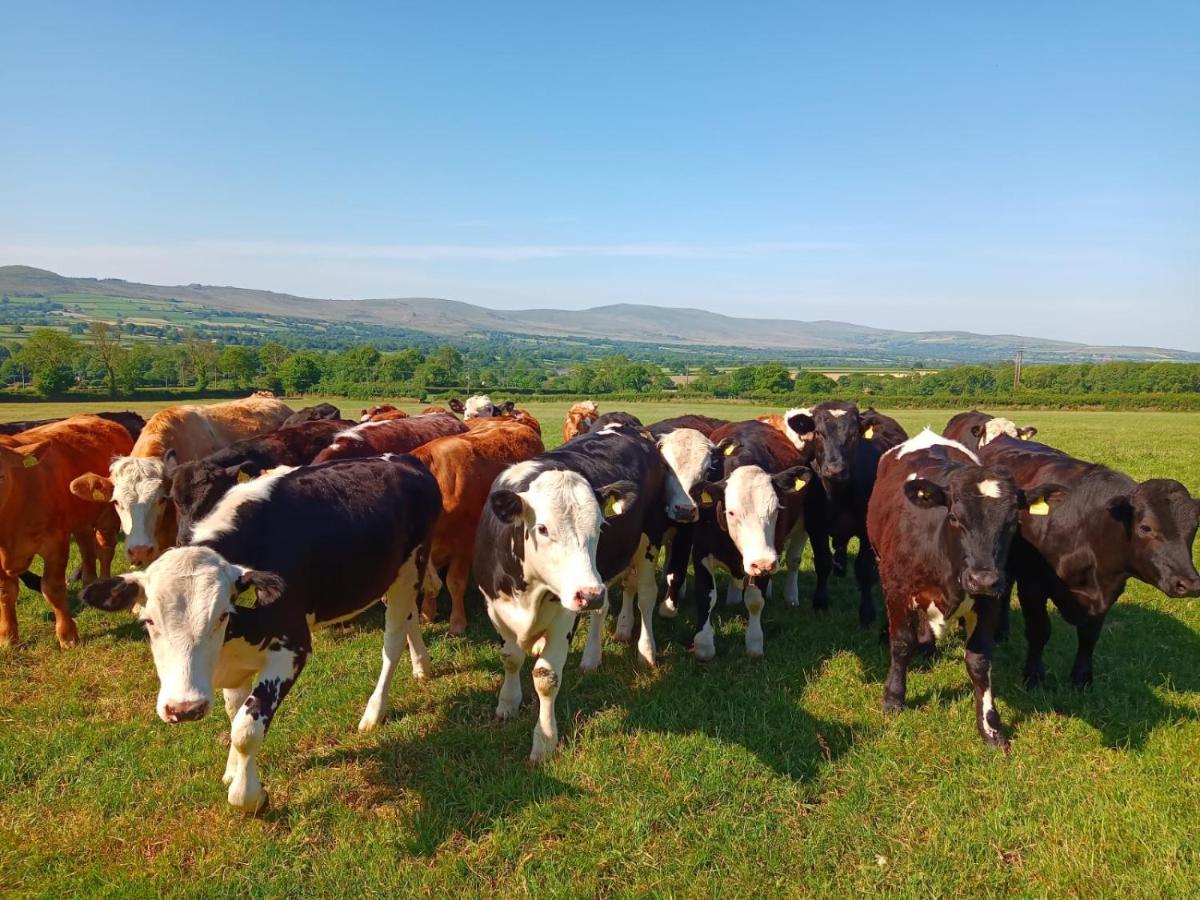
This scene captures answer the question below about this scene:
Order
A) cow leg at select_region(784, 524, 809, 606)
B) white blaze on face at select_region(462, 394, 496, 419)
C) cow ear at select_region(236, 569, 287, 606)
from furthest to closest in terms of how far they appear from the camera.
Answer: white blaze on face at select_region(462, 394, 496, 419) → cow leg at select_region(784, 524, 809, 606) → cow ear at select_region(236, 569, 287, 606)

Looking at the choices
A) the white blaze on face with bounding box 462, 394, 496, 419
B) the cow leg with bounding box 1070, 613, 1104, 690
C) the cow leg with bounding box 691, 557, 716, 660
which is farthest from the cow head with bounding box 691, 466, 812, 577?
the white blaze on face with bounding box 462, 394, 496, 419

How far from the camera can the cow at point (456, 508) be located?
7542 mm

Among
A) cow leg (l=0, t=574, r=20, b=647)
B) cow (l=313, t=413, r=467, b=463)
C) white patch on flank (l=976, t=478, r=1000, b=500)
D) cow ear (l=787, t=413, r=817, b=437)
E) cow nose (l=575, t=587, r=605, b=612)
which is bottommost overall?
cow leg (l=0, t=574, r=20, b=647)

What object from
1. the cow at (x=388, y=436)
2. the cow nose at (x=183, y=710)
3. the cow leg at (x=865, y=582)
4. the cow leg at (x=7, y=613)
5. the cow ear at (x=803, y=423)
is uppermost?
the cow ear at (x=803, y=423)

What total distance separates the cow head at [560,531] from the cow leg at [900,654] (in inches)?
107

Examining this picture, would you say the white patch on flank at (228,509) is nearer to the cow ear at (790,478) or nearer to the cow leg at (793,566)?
the cow ear at (790,478)

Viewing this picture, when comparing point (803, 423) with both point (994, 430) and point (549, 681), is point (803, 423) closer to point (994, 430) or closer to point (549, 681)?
point (994, 430)

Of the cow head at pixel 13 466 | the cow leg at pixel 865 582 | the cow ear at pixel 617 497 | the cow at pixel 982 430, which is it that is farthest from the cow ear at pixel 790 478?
the cow head at pixel 13 466

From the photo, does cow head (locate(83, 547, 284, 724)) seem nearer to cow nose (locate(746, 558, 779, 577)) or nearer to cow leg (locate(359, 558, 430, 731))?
cow leg (locate(359, 558, 430, 731))

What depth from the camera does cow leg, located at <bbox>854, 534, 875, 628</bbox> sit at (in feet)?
25.9

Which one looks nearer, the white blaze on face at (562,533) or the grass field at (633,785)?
the grass field at (633,785)

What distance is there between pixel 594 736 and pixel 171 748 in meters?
3.14

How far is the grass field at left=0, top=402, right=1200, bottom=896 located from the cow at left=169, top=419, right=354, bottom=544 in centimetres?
169

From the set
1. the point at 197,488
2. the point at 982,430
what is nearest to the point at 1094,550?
the point at 982,430
